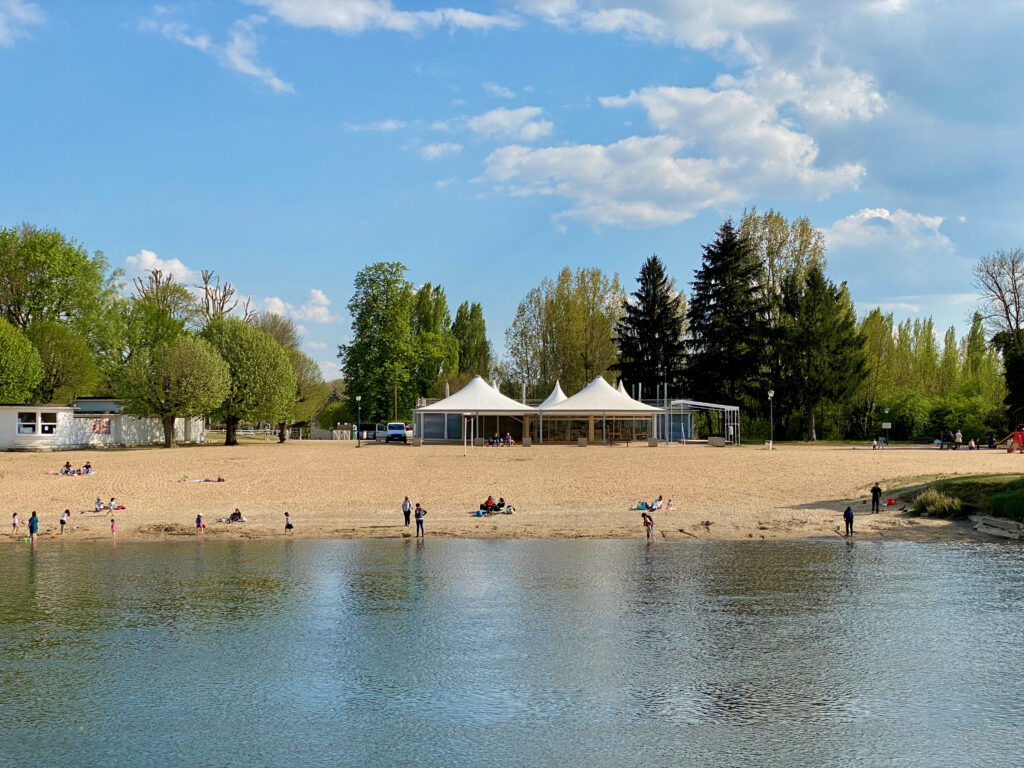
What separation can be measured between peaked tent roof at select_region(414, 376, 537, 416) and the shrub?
3269 centimetres

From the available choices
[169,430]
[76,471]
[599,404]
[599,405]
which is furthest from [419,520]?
[169,430]

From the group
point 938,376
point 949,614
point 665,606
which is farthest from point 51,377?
point 938,376

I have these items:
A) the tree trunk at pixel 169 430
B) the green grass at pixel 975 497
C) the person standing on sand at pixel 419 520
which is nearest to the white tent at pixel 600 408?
the green grass at pixel 975 497

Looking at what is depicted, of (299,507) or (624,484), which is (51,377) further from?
(624,484)

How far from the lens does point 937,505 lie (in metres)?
34.3

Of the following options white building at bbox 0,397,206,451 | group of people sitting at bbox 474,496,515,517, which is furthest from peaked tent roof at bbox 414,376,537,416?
group of people sitting at bbox 474,496,515,517

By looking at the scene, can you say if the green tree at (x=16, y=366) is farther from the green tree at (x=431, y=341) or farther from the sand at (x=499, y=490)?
the green tree at (x=431, y=341)

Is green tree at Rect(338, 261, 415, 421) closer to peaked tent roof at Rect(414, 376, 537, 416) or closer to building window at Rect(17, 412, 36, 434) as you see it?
peaked tent roof at Rect(414, 376, 537, 416)

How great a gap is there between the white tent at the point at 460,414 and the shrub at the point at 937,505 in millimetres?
33856

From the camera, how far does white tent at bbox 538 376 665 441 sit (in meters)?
62.2

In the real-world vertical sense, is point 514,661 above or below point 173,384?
below

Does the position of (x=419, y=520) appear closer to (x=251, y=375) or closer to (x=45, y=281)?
(x=251, y=375)

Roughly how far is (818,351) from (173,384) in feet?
164

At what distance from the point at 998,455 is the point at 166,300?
2688 inches
